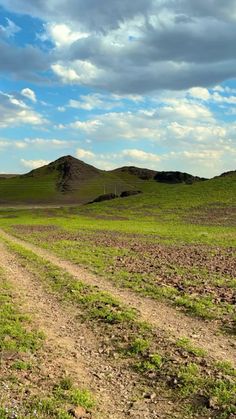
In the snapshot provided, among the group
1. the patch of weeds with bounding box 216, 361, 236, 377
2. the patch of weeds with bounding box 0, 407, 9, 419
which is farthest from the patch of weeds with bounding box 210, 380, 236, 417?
the patch of weeds with bounding box 0, 407, 9, 419

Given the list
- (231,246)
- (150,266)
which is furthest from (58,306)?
(231,246)

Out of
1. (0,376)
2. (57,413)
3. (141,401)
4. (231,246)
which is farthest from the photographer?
(231,246)

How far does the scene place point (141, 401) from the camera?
A: 8.91m

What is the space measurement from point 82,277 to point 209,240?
24.8 metres

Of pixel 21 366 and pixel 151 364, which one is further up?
pixel 21 366

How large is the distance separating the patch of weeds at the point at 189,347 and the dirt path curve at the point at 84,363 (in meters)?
1.83

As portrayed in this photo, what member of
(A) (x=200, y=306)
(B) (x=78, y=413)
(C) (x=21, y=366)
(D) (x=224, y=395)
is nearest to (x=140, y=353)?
(D) (x=224, y=395)

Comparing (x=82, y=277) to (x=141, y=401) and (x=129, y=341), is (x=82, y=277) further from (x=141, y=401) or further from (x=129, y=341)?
(x=141, y=401)

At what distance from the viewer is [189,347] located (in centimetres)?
1151

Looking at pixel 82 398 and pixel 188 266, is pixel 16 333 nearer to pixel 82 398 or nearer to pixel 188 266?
pixel 82 398

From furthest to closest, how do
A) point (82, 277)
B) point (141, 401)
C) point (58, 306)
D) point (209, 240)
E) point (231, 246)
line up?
point (209, 240), point (231, 246), point (82, 277), point (58, 306), point (141, 401)

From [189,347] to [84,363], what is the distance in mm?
2763

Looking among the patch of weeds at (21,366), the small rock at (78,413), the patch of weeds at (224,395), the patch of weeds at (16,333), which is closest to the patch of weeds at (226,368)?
the patch of weeds at (224,395)

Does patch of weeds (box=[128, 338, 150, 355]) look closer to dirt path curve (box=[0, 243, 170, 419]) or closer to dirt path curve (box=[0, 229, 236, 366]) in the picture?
dirt path curve (box=[0, 243, 170, 419])
